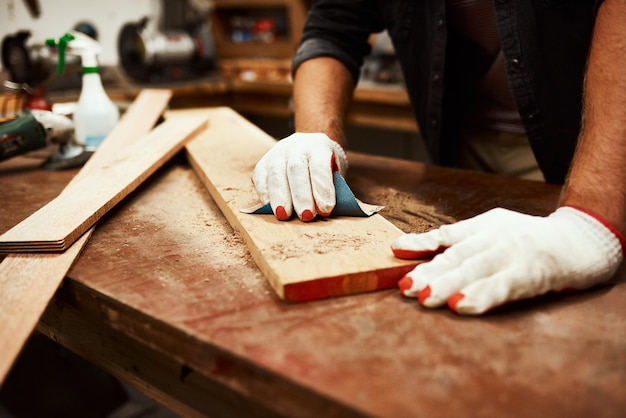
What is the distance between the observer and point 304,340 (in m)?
0.73

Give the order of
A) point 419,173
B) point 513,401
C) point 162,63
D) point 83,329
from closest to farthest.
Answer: point 513,401
point 83,329
point 419,173
point 162,63

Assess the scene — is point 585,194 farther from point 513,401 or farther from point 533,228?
point 513,401

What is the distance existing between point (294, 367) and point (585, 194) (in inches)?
22.6

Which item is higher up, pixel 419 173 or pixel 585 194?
pixel 585 194

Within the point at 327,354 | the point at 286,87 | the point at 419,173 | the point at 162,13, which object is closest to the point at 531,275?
the point at 327,354

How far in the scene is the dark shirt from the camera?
1.38 meters

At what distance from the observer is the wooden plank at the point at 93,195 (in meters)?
1.02

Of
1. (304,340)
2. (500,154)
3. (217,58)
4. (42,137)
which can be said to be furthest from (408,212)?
(217,58)

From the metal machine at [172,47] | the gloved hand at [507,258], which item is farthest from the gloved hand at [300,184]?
the metal machine at [172,47]

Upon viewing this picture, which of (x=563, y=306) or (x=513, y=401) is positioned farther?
(x=563, y=306)

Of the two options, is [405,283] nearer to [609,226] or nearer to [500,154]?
[609,226]

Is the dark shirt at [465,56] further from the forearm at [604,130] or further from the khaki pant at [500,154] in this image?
the forearm at [604,130]

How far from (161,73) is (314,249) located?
3.00m

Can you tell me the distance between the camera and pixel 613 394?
2.05ft
